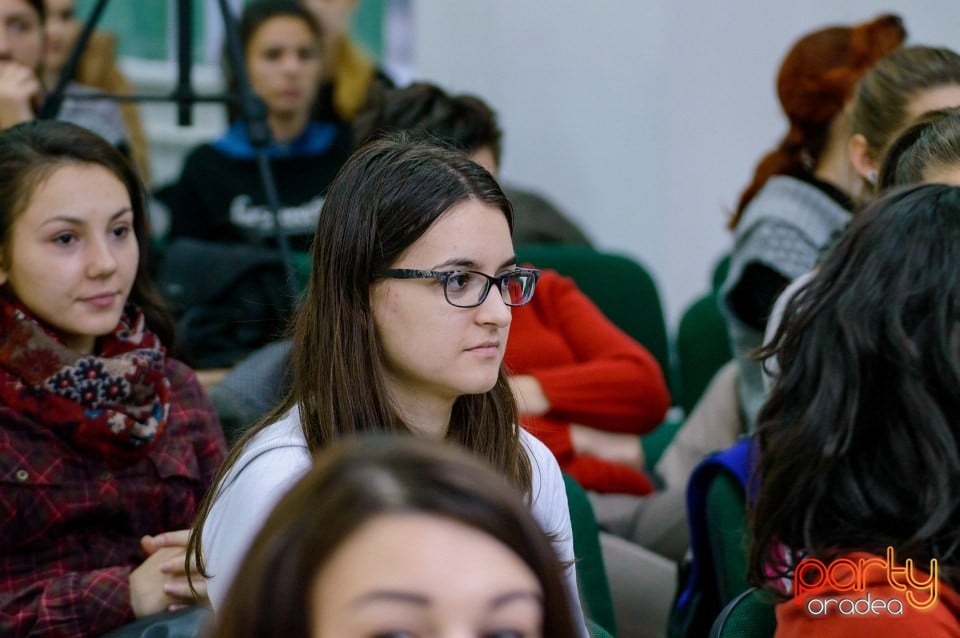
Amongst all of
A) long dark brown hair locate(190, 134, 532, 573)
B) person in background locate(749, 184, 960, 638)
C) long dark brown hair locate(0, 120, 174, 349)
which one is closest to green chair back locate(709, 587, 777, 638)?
person in background locate(749, 184, 960, 638)

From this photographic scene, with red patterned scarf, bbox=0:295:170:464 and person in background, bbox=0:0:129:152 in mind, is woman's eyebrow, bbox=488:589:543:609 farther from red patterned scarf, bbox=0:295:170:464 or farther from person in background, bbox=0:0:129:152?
person in background, bbox=0:0:129:152

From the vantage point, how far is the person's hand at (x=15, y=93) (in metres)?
2.48

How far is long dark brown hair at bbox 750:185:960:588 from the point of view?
1293 mm

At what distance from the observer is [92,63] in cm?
370

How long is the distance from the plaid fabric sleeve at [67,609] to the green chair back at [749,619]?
807 millimetres

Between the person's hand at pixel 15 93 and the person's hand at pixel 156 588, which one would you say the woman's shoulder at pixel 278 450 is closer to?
the person's hand at pixel 156 588

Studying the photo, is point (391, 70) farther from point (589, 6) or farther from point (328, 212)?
point (328, 212)

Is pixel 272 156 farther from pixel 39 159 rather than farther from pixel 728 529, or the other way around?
pixel 728 529

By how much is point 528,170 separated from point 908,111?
7.91 feet

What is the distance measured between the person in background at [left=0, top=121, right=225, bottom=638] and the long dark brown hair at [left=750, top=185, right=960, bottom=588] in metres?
0.85

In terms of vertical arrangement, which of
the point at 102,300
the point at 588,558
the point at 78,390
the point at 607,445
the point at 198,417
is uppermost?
the point at 102,300

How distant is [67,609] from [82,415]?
0.28m

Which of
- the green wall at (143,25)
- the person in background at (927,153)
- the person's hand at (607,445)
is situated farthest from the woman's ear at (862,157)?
the green wall at (143,25)

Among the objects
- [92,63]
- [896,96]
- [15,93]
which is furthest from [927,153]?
[92,63]
